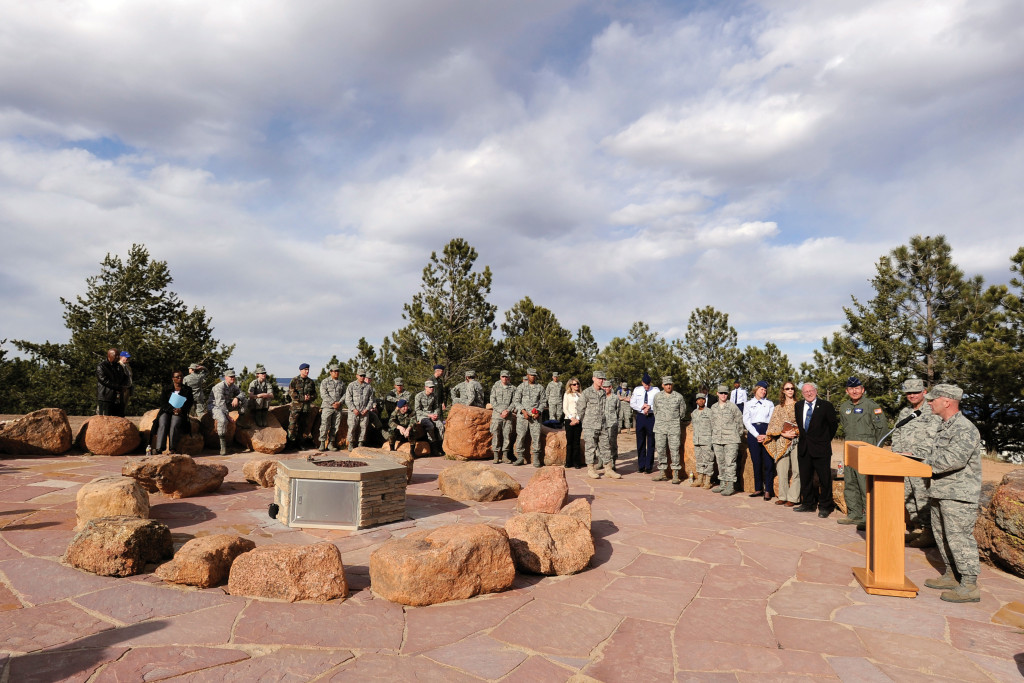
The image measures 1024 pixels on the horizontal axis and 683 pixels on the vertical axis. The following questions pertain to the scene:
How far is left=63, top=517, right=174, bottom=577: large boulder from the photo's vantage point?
14.5 feet

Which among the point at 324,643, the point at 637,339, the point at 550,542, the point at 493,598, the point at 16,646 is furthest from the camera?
the point at 637,339

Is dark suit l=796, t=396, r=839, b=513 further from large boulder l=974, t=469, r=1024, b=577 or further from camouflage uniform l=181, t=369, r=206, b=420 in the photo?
camouflage uniform l=181, t=369, r=206, b=420

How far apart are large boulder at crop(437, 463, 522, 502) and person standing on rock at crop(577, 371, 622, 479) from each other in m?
2.46

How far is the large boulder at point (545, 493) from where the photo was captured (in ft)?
21.5

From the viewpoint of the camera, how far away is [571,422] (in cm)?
1086

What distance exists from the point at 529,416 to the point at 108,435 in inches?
287

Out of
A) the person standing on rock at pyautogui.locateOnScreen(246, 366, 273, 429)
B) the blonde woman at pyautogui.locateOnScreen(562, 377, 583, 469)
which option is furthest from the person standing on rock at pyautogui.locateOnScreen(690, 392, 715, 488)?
the person standing on rock at pyautogui.locateOnScreen(246, 366, 273, 429)

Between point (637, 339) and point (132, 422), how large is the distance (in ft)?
90.7

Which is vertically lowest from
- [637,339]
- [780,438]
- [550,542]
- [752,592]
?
[752,592]

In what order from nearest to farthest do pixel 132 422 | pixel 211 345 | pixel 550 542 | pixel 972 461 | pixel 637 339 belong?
pixel 972 461, pixel 550 542, pixel 132 422, pixel 211 345, pixel 637 339

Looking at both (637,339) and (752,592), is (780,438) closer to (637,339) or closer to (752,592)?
(752,592)

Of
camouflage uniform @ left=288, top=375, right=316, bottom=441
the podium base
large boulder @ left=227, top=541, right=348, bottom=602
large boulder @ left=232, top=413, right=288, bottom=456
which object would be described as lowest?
the podium base

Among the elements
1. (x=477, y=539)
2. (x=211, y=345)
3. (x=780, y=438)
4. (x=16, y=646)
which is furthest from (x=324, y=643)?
(x=211, y=345)

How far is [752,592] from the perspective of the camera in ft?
15.1
